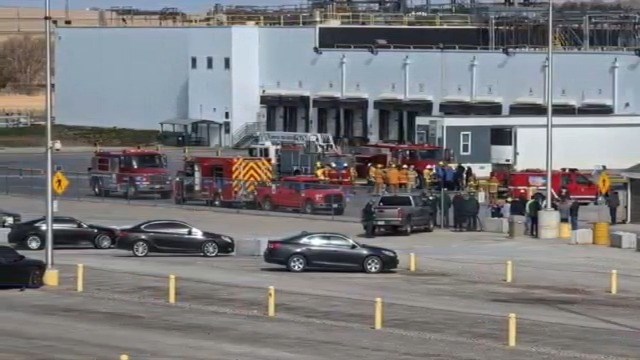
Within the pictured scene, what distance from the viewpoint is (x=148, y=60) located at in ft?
334

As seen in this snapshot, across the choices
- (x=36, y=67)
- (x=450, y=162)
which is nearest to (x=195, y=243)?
(x=450, y=162)

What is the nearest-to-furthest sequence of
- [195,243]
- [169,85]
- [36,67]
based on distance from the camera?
[195,243] < [169,85] < [36,67]

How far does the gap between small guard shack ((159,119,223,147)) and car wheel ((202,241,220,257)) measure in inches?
2034

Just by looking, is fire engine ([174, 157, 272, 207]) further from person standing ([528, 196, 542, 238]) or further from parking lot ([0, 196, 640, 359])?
person standing ([528, 196, 542, 238])

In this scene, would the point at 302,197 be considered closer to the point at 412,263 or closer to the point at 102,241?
the point at 102,241

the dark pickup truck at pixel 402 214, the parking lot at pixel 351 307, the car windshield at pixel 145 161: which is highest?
the car windshield at pixel 145 161

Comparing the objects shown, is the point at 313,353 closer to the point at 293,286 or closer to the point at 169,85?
the point at 293,286

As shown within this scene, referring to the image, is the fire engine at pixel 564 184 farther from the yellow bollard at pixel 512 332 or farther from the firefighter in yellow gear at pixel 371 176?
the yellow bollard at pixel 512 332

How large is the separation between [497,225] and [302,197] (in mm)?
8622

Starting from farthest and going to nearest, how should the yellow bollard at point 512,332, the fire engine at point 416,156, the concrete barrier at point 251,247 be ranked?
the fire engine at point 416,156
the concrete barrier at point 251,247
the yellow bollard at point 512,332

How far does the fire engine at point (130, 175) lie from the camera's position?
62062 mm

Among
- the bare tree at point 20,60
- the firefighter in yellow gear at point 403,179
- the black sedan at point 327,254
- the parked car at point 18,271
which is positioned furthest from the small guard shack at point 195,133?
the bare tree at point 20,60

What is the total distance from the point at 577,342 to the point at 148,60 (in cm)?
7757

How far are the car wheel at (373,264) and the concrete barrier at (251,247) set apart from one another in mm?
6495
